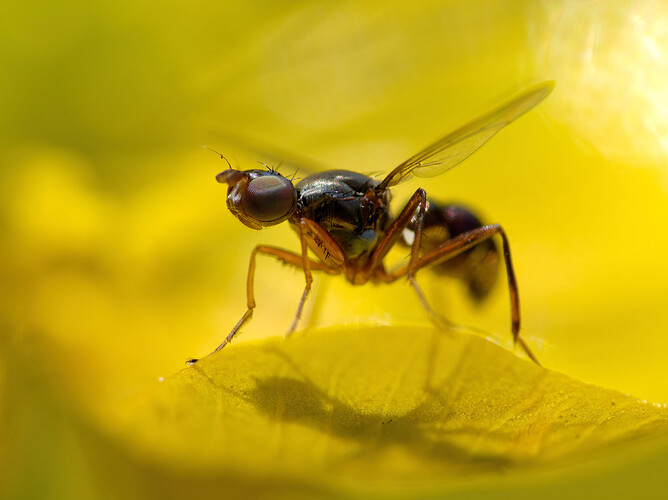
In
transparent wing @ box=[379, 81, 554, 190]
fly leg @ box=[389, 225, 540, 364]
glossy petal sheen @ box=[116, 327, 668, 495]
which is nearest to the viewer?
glossy petal sheen @ box=[116, 327, 668, 495]

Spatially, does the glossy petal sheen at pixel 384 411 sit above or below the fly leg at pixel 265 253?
below

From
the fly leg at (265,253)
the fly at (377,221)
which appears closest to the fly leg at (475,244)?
the fly at (377,221)

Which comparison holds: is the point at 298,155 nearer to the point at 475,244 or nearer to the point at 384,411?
the point at 475,244

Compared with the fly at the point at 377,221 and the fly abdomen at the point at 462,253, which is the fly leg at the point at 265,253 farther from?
the fly abdomen at the point at 462,253

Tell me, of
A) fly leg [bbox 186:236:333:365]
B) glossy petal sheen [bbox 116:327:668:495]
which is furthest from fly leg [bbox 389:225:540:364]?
glossy petal sheen [bbox 116:327:668:495]

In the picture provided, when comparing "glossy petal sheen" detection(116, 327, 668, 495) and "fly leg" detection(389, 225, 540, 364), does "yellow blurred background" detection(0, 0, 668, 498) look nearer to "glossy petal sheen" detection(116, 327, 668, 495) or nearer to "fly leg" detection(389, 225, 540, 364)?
"fly leg" detection(389, 225, 540, 364)

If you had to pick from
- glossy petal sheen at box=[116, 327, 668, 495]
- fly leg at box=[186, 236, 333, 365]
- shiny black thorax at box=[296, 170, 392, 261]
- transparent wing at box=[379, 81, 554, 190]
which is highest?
transparent wing at box=[379, 81, 554, 190]

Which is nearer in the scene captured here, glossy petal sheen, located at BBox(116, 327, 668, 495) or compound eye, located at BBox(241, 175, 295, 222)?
glossy petal sheen, located at BBox(116, 327, 668, 495)
